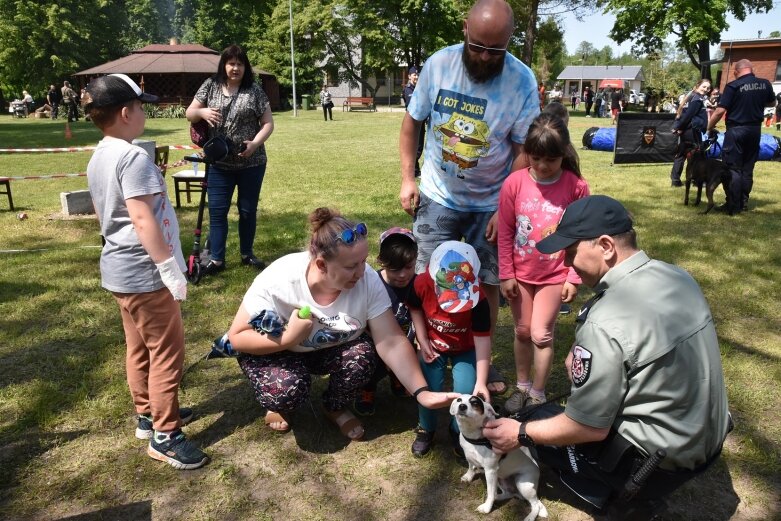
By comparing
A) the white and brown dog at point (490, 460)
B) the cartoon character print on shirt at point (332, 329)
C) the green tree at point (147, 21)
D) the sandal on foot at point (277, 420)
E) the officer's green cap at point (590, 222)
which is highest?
the green tree at point (147, 21)

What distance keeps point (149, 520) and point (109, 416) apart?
3.12 ft

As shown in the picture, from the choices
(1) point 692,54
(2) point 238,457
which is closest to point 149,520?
(2) point 238,457

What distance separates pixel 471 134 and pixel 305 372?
1.53 meters

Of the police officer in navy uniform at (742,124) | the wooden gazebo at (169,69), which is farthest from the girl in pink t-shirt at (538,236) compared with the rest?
the wooden gazebo at (169,69)

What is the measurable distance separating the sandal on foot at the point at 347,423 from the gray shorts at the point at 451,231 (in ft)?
2.95

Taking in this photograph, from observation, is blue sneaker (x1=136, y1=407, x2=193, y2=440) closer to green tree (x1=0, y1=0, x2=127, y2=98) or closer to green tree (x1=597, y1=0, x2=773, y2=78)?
green tree (x1=597, y1=0, x2=773, y2=78)

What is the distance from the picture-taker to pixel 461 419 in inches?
94.5

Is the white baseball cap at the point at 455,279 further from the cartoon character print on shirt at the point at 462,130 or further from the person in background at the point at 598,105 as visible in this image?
the person in background at the point at 598,105

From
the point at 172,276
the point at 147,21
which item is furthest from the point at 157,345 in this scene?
the point at 147,21

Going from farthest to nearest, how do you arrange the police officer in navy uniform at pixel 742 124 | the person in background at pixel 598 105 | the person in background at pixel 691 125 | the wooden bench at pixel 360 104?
the wooden bench at pixel 360 104 < the person in background at pixel 598 105 < the person in background at pixel 691 125 < the police officer in navy uniform at pixel 742 124

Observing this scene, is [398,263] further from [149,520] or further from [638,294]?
[149,520]

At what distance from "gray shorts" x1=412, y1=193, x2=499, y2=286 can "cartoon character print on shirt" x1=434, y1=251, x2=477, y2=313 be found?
56 cm

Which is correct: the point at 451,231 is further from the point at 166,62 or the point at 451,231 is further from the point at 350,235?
the point at 166,62

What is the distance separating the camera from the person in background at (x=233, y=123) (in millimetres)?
4980
